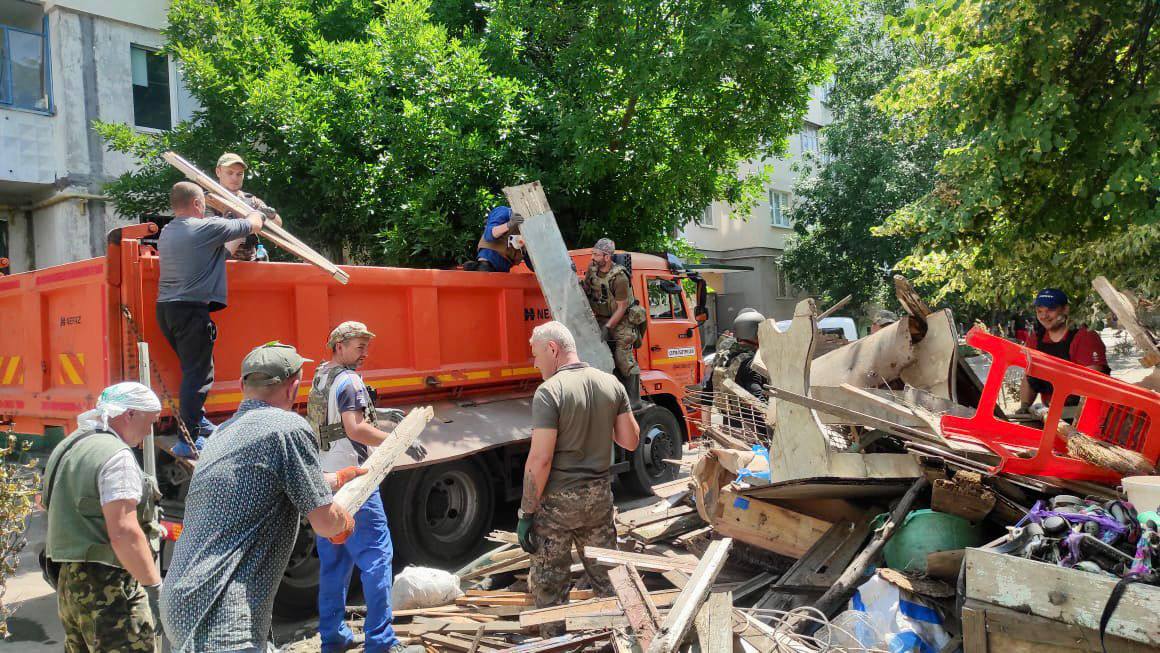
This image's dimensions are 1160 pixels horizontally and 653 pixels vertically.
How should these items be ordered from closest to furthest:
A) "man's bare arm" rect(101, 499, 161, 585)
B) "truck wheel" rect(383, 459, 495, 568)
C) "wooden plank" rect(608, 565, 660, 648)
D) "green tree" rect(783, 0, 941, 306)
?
1. "man's bare arm" rect(101, 499, 161, 585)
2. "wooden plank" rect(608, 565, 660, 648)
3. "truck wheel" rect(383, 459, 495, 568)
4. "green tree" rect(783, 0, 941, 306)

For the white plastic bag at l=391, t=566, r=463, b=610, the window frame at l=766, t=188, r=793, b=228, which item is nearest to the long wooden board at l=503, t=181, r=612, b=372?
the white plastic bag at l=391, t=566, r=463, b=610

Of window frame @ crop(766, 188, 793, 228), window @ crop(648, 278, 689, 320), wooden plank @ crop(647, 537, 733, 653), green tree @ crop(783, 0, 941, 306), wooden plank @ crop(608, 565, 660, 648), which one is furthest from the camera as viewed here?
window frame @ crop(766, 188, 793, 228)

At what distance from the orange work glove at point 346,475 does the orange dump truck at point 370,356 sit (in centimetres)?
170

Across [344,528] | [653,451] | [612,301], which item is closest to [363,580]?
Result: [344,528]

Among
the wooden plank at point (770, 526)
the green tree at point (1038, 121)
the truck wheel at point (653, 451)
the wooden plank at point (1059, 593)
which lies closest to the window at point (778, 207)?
the truck wheel at point (653, 451)

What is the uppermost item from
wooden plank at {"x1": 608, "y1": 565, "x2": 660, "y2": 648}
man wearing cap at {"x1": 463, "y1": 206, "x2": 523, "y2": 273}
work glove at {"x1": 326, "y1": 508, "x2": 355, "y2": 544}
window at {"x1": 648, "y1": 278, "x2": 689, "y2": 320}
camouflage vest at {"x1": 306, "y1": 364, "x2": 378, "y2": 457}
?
man wearing cap at {"x1": 463, "y1": 206, "x2": 523, "y2": 273}

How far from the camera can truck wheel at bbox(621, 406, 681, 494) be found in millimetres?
7816

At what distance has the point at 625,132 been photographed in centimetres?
1012

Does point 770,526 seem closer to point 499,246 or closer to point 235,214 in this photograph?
point 499,246

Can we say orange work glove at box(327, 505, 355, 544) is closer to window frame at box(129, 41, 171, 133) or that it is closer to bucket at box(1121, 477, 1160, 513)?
bucket at box(1121, 477, 1160, 513)

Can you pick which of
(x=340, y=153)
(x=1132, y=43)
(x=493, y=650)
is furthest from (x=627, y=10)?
(x=493, y=650)

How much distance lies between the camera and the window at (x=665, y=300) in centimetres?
825

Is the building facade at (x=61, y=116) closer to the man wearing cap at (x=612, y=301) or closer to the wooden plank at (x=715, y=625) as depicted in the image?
the man wearing cap at (x=612, y=301)

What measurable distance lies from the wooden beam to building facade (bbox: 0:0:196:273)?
1105cm
